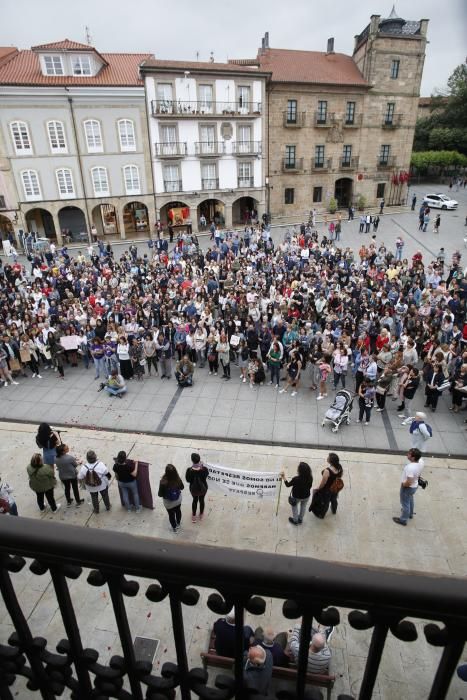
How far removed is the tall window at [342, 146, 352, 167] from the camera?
4300 cm

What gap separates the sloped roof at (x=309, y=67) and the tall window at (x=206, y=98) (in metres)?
6.42

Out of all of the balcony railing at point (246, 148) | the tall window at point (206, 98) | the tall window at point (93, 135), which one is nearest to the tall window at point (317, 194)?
the balcony railing at point (246, 148)

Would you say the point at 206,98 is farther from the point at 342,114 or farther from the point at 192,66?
the point at 342,114

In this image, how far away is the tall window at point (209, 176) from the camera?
3816cm

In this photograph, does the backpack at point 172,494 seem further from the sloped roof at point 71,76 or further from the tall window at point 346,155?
the tall window at point 346,155

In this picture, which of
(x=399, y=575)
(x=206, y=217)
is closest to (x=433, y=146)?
(x=206, y=217)

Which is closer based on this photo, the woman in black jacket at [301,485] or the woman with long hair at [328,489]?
the woman in black jacket at [301,485]

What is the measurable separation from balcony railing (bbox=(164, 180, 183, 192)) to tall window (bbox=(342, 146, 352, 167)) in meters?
17.1

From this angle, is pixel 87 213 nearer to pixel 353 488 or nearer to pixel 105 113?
pixel 105 113

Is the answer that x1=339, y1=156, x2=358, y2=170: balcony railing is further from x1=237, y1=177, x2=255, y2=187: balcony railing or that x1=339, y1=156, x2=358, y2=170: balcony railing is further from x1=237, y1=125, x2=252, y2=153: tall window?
x1=237, y1=125, x2=252, y2=153: tall window

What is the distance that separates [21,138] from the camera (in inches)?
1287

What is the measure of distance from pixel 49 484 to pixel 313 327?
396 inches

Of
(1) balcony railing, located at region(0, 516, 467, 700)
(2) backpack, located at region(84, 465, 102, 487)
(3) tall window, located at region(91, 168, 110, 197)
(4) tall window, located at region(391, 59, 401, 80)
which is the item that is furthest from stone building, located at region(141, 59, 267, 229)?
(1) balcony railing, located at region(0, 516, 467, 700)

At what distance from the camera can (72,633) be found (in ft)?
5.57
